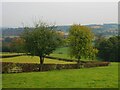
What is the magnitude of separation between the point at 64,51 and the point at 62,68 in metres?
45.0

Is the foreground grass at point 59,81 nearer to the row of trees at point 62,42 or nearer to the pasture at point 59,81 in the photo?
the pasture at point 59,81

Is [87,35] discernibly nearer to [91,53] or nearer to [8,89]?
[91,53]

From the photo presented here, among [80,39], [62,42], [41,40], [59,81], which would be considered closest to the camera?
[59,81]

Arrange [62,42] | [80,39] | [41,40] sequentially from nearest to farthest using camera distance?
[41,40]
[62,42]
[80,39]

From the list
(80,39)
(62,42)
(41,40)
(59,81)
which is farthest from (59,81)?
(80,39)

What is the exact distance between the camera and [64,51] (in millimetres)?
88500

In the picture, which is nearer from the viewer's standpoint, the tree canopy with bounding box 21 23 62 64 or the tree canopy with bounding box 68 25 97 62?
the tree canopy with bounding box 21 23 62 64

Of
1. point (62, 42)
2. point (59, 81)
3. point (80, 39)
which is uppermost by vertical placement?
point (80, 39)

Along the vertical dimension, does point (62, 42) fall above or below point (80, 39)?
below

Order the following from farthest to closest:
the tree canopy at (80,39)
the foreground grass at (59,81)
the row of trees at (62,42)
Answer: the tree canopy at (80,39) → the row of trees at (62,42) → the foreground grass at (59,81)

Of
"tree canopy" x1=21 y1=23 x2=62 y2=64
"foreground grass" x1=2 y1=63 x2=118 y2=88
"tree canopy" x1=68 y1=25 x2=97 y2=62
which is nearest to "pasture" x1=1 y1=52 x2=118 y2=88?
"foreground grass" x1=2 y1=63 x2=118 y2=88

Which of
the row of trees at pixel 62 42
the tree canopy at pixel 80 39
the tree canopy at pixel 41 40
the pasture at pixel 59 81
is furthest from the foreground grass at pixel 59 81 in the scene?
the tree canopy at pixel 80 39

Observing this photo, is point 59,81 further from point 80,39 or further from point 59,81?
point 80,39

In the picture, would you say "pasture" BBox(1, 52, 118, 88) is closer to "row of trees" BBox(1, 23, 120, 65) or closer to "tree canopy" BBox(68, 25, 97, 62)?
"row of trees" BBox(1, 23, 120, 65)
